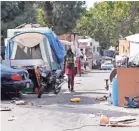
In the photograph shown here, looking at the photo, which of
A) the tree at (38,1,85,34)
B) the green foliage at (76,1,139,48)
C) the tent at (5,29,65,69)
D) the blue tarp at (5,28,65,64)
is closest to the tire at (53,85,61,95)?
the tent at (5,29,65,69)

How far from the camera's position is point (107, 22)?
6906 cm

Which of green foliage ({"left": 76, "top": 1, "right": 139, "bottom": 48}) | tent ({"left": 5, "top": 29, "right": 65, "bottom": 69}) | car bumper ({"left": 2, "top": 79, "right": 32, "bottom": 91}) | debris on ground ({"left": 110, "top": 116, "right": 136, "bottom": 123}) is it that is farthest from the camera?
green foliage ({"left": 76, "top": 1, "right": 139, "bottom": 48})

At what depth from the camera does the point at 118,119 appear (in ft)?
30.2

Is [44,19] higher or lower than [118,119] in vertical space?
higher

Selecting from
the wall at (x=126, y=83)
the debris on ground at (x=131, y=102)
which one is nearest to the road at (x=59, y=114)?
the debris on ground at (x=131, y=102)

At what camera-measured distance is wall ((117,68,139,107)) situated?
1170 cm

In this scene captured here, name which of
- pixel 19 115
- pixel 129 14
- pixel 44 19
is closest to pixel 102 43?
pixel 129 14

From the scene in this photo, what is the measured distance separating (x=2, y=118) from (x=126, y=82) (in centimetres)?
377

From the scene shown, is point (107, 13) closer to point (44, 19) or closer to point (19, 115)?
point (44, 19)

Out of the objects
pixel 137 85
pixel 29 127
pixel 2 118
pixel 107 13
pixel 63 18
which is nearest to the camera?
pixel 29 127

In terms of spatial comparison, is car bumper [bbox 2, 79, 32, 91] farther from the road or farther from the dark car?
the road

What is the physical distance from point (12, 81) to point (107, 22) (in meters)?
56.8

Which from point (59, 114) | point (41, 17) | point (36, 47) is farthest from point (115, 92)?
point (41, 17)

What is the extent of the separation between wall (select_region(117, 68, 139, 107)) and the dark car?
3373 millimetres
